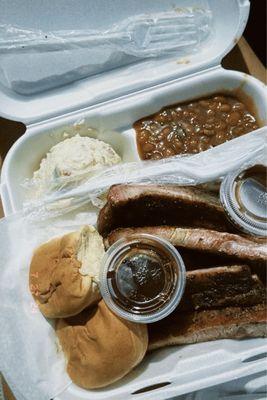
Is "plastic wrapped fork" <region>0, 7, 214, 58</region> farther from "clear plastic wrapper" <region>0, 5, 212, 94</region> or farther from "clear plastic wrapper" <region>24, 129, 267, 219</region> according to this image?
"clear plastic wrapper" <region>24, 129, 267, 219</region>

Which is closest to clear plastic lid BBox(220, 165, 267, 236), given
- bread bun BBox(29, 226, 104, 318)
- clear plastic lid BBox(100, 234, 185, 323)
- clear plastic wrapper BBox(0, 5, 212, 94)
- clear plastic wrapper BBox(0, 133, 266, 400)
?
clear plastic wrapper BBox(0, 133, 266, 400)

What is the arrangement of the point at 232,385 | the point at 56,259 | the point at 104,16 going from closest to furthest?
the point at 56,259 < the point at 232,385 < the point at 104,16

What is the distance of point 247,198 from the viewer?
123cm

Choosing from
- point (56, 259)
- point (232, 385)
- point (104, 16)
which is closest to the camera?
point (56, 259)

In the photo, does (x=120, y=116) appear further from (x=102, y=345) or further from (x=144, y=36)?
(x=102, y=345)

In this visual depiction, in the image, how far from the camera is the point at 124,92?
1411 mm

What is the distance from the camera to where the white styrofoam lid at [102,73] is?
1397mm

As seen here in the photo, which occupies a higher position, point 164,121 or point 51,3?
point 51,3

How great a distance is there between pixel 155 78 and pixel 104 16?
22 cm

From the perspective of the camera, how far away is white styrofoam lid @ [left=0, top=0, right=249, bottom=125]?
1397 millimetres

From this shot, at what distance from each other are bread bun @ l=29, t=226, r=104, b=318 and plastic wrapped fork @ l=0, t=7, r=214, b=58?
526 millimetres

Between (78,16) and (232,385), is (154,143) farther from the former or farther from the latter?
(232,385)

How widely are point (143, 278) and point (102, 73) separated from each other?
0.61 m

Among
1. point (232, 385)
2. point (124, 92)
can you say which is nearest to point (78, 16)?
point (124, 92)
